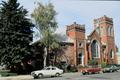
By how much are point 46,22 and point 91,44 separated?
640 inches

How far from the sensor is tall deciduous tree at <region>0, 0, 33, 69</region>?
47156mm

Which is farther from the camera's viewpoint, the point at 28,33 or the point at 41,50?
the point at 41,50

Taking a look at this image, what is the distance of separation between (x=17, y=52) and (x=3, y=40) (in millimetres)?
3445

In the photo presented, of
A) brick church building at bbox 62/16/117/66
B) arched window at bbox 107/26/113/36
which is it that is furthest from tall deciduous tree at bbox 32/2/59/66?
arched window at bbox 107/26/113/36

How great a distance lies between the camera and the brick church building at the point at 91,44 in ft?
202

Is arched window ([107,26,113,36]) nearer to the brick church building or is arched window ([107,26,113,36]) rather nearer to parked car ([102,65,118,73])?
the brick church building

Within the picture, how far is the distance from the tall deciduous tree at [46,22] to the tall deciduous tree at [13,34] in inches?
109

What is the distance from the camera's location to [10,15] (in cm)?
4922

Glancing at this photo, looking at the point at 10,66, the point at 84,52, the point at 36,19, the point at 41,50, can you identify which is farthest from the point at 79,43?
the point at 10,66

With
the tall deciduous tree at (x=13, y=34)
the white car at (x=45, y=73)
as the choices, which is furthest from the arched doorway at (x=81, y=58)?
the white car at (x=45, y=73)

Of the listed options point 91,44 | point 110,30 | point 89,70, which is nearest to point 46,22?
point 89,70

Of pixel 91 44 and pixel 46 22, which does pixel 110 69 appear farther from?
pixel 46 22

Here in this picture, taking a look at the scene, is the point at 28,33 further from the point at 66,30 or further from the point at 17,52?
the point at 66,30

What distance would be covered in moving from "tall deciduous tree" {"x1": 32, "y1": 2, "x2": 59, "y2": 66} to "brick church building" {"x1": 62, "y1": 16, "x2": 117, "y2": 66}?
793 cm
